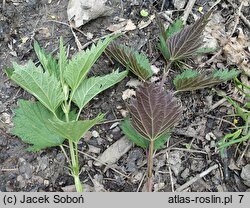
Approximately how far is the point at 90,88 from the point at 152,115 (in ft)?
1.07

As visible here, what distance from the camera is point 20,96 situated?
2.15 metres

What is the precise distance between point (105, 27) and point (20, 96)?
55 centimetres

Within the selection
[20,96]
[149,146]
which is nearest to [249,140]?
[149,146]

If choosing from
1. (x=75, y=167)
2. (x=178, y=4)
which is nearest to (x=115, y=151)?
(x=75, y=167)

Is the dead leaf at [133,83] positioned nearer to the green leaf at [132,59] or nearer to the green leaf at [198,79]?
the green leaf at [132,59]

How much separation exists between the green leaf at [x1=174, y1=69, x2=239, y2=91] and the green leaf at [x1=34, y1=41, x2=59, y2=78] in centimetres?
56

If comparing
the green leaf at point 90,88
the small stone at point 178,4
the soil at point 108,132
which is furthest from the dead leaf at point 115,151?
the small stone at point 178,4

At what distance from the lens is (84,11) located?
228cm

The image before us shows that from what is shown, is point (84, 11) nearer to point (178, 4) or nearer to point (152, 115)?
point (178, 4)

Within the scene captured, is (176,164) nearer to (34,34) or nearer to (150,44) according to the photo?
(150,44)

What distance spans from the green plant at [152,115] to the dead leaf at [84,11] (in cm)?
59

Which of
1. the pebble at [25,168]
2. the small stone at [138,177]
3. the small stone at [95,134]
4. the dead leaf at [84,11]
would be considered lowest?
the small stone at [138,177]

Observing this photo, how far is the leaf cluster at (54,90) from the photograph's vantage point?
1.94 m
